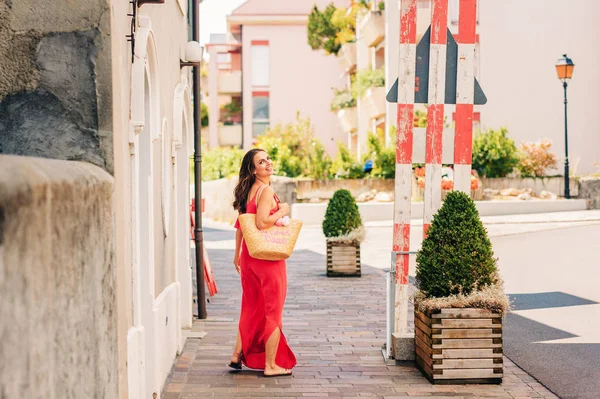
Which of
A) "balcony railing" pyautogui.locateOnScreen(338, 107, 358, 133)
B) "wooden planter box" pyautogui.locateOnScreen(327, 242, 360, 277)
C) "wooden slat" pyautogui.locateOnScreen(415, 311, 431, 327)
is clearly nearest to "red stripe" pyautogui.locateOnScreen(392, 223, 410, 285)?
"wooden slat" pyautogui.locateOnScreen(415, 311, 431, 327)

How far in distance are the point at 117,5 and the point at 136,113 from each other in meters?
0.85

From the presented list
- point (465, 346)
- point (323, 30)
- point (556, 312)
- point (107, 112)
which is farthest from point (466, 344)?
point (323, 30)

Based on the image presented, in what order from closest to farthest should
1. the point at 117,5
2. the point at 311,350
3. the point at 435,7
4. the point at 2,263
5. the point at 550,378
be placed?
the point at 2,263 → the point at 117,5 → the point at 550,378 → the point at 435,7 → the point at 311,350

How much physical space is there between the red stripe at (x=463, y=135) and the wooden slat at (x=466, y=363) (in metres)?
1.83

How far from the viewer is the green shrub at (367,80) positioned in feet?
132

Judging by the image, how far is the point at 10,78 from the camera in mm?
4734

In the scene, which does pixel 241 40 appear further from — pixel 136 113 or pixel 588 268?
pixel 136 113

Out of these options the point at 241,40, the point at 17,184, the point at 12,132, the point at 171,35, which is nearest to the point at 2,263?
the point at 17,184

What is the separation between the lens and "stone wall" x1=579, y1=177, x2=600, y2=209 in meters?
31.0

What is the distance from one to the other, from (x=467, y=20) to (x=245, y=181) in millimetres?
2372

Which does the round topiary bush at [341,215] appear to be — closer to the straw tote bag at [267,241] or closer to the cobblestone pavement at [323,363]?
the cobblestone pavement at [323,363]

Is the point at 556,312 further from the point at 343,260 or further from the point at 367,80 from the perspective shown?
the point at 367,80

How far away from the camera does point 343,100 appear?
155 ft

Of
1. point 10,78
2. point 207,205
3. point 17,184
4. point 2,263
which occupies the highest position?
point 10,78
